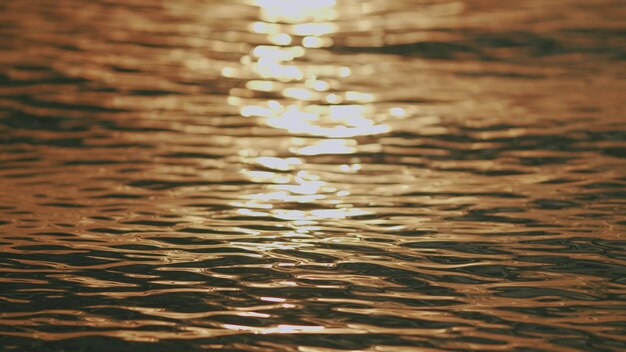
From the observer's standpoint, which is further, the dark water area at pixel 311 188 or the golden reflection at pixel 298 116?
the golden reflection at pixel 298 116

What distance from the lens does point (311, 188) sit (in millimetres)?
6266

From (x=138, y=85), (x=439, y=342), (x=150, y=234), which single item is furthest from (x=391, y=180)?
(x=138, y=85)

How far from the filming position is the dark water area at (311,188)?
4188 mm

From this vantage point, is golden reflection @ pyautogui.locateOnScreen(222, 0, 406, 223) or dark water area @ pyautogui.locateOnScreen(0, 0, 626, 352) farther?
golden reflection @ pyautogui.locateOnScreen(222, 0, 406, 223)

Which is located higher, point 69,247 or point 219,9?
point 219,9

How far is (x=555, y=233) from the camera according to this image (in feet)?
17.5

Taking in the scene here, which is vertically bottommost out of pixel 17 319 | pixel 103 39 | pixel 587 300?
pixel 587 300

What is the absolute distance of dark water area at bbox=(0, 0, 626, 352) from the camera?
419 cm

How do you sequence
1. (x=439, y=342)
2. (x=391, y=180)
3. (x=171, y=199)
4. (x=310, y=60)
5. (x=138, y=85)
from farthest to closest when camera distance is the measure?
(x=310, y=60) → (x=138, y=85) → (x=391, y=180) → (x=171, y=199) → (x=439, y=342)

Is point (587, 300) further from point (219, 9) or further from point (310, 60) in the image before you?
point (219, 9)

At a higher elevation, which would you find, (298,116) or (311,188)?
(298,116)

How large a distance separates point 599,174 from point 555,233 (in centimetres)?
131

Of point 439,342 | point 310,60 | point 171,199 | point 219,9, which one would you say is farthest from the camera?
point 219,9

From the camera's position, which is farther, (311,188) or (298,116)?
(298,116)
